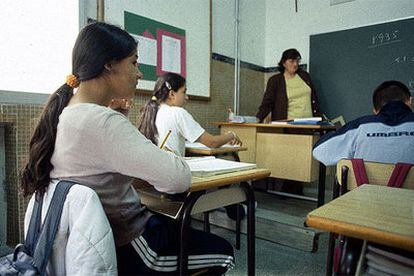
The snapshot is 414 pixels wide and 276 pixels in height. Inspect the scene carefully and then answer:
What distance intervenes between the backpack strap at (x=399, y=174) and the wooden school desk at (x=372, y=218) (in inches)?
11.2

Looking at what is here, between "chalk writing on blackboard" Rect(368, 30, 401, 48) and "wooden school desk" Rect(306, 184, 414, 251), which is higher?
"chalk writing on blackboard" Rect(368, 30, 401, 48)

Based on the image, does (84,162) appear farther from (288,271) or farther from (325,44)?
(325,44)

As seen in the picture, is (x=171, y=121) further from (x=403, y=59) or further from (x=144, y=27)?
(x=403, y=59)

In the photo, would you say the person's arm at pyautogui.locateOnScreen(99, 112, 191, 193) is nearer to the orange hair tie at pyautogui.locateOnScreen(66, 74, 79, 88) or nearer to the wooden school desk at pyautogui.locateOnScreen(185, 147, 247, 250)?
the orange hair tie at pyautogui.locateOnScreen(66, 74, 79, 88)

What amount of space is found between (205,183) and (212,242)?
0.20 metres

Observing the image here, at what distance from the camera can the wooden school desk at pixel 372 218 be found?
1.98ft

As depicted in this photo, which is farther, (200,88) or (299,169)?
(200,88)

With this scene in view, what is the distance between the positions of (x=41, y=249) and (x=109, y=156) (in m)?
0.26

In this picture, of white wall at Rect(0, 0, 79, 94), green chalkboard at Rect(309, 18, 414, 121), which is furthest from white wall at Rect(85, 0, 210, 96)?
green chalkboard at Rect(309, 18, 414, 121)

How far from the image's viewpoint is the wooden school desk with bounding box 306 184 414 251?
60 centimetres

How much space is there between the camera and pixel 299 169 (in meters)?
2.54

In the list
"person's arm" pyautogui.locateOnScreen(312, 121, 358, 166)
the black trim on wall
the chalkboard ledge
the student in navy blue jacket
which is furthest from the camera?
the black trim on wall

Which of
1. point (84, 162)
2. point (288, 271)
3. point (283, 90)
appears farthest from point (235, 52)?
point (84, 162)

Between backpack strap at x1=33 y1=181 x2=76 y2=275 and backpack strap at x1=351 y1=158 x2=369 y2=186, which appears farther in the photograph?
backpack strap at x1=351 y1=158 x2=369 y2=186
